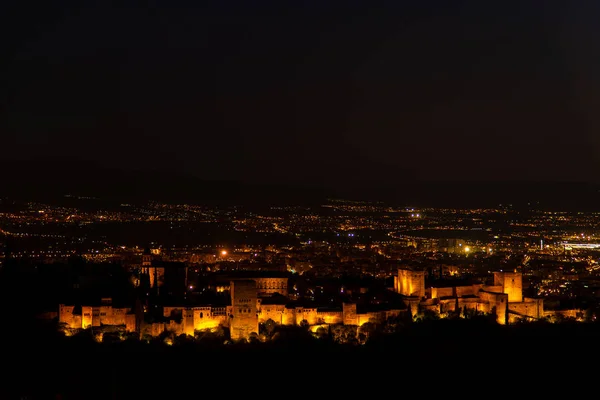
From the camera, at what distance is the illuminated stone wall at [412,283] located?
3075 cm

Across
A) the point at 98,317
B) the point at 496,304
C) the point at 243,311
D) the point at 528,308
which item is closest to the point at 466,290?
the point at 496,304

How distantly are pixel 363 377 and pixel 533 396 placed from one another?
13.3 ft

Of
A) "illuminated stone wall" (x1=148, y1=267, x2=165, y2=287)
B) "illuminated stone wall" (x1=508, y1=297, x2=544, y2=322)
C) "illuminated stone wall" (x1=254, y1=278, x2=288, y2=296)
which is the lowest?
"illuminated stone wall" (x1=508, y1=297, x2=544, y2=322)

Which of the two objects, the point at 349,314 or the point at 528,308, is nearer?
the point at 349,314

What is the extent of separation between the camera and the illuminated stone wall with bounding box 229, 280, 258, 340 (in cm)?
2512

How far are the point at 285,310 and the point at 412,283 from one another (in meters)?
6.09

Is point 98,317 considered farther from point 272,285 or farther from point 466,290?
point 466,290

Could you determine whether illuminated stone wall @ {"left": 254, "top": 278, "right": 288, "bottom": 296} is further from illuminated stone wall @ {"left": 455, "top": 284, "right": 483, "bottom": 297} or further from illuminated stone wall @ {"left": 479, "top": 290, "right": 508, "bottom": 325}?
illuminated stone wall @ {"left": 479, "top": 290, "right": 508, "bottom": 325}

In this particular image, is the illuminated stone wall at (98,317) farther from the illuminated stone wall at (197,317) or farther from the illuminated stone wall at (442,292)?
the illuminated stone wall at (442,292)

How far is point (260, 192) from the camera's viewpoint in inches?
4092

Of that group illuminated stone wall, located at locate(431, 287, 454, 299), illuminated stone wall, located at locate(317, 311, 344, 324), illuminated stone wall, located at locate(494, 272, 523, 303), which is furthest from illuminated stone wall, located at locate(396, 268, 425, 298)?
illuminated stone wall, located at locate(317, 311, 344, 324)

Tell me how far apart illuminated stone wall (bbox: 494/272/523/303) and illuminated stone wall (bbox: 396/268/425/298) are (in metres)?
2.84

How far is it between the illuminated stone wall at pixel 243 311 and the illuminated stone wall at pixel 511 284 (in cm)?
1010

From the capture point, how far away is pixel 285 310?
26.8m
